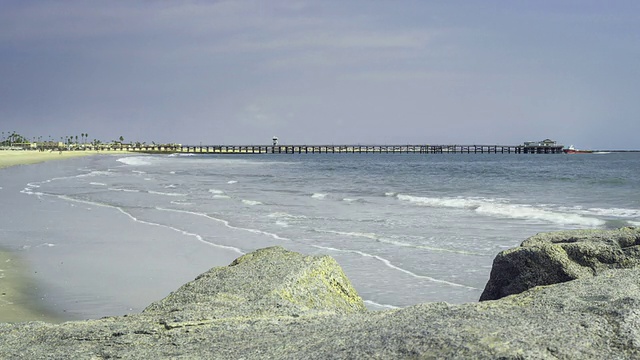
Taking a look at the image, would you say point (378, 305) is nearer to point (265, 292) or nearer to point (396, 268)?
point (396, 268)

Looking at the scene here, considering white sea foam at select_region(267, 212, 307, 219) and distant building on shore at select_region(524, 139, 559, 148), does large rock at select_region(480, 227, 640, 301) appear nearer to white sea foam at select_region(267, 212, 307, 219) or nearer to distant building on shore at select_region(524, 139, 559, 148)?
white sea foam at select_region(267, 212, 307, 219)

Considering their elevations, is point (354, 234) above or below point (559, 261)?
below

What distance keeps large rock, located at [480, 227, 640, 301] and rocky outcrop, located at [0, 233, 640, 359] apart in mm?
751

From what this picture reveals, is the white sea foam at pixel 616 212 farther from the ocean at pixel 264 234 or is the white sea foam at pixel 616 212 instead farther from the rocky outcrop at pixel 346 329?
the rocky outcrop at pixel 346 329

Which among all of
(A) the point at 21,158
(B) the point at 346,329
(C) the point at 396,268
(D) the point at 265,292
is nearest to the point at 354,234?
(C) the point at 396,268

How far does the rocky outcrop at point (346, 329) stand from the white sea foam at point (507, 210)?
1295cm

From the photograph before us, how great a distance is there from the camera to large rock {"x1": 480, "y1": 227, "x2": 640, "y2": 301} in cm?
539

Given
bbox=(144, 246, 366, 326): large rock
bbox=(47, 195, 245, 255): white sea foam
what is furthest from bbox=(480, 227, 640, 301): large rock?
bbox=(47, 195, 245, 255): white sea foam

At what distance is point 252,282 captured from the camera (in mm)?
5469

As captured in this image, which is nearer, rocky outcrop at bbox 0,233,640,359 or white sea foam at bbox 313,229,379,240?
rocky outcrop at bbox 0,233,640,359

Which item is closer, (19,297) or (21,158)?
(19,297)

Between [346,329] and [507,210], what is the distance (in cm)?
1640

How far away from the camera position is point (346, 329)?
12.6ft

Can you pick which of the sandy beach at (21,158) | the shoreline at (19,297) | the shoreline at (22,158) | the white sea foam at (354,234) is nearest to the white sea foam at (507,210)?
the white sea foam at (354,234)
